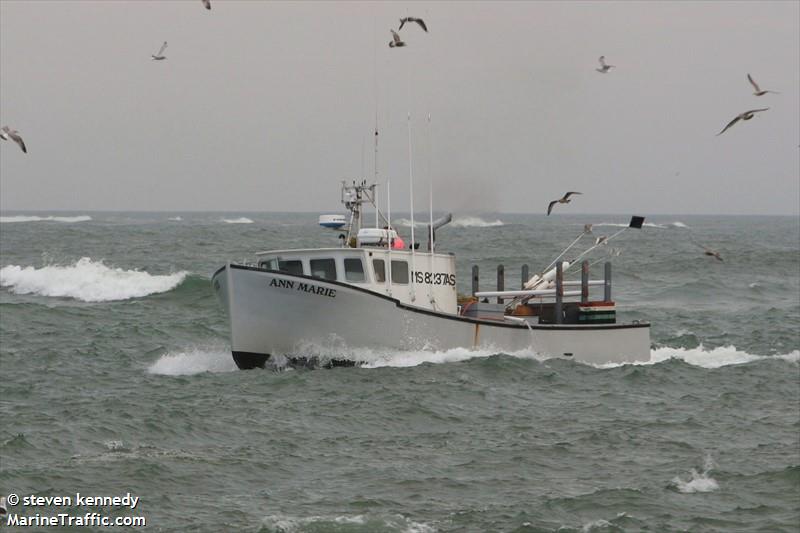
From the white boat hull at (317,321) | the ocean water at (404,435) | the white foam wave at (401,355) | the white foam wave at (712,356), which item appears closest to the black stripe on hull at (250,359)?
the white boat hull at (317,321)

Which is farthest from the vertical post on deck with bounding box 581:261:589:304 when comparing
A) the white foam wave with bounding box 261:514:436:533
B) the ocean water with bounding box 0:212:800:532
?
the white foam wave with bounding box 261:514:436:533

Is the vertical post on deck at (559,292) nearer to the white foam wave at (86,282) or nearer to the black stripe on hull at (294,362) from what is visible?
the black stripe on hull at (294,362)

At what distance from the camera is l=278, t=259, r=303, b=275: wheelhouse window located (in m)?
28.2

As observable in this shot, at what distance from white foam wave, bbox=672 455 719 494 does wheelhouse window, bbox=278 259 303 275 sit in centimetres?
1170

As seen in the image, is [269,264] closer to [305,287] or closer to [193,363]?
[305,287]

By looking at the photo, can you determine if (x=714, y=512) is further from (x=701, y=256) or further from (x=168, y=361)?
(x=701, y=256)

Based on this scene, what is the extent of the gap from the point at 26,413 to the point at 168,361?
23.7 feet

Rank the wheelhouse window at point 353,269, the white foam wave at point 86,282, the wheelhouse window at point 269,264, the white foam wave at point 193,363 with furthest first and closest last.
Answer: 1. the white foam wave at point 86,282
2. the white foam wave at point 193,363
3. the wheelhouse window at point 269,264
4. the wheelhouse window at point 353,269

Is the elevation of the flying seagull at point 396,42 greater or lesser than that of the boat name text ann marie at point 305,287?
greater

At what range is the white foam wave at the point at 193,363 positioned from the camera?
94.1 ft

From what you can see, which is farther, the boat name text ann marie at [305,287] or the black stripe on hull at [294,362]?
the black stripe on hull at [294,362]

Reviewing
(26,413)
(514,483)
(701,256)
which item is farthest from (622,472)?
(701,256)

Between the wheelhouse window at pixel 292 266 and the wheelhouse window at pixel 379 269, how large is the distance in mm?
1747

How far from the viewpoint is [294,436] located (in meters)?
21.5
